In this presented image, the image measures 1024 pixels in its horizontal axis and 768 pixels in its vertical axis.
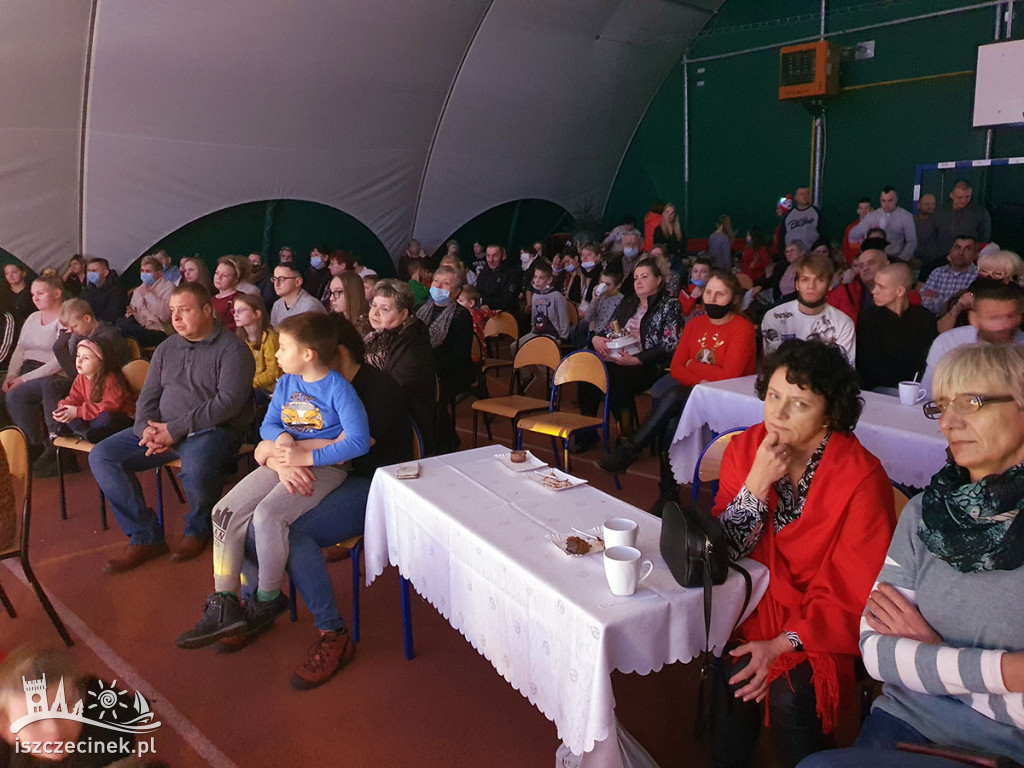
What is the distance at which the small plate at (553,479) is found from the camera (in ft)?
8.19

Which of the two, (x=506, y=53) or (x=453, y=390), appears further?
(x=506, y=53)

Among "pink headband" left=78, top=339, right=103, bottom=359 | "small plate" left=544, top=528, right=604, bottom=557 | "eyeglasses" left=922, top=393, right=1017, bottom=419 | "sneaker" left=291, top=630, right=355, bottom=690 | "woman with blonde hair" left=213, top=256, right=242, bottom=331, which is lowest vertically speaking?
"sneaker" left=291, top=630, right=355, bottom=690

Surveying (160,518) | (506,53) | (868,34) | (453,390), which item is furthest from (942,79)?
(160,518)

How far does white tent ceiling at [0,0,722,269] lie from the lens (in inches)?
348

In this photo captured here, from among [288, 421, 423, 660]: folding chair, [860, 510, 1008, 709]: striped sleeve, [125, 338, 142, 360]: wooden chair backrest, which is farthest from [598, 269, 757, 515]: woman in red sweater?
[125, 338, 142, 360]: wooden chair backrest

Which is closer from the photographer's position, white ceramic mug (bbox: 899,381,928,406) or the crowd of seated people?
the crowd of seated people

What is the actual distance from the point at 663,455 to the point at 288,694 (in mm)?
2322

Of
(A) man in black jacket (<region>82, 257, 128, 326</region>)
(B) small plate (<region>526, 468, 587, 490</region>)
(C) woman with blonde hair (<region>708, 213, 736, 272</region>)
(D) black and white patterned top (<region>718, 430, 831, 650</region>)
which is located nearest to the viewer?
(D) black and white patterned top (<region>718, 430, 831, 650</region>)

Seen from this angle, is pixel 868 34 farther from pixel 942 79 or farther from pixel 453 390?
pixel 453 390

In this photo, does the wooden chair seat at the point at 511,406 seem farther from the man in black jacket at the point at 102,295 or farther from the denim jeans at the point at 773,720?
the man in black jacket at the point at 102,295

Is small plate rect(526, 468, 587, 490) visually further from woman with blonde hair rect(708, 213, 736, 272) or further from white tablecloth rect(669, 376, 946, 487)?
woman with blonde hair rect(708, 213, 736, 272)

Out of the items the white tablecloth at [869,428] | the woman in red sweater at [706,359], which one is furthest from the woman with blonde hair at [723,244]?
the white tablecloth at [869,428]

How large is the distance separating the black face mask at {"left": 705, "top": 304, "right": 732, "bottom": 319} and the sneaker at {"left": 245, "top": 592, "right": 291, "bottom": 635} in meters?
2.77

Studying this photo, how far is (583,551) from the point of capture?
6.54 feet
